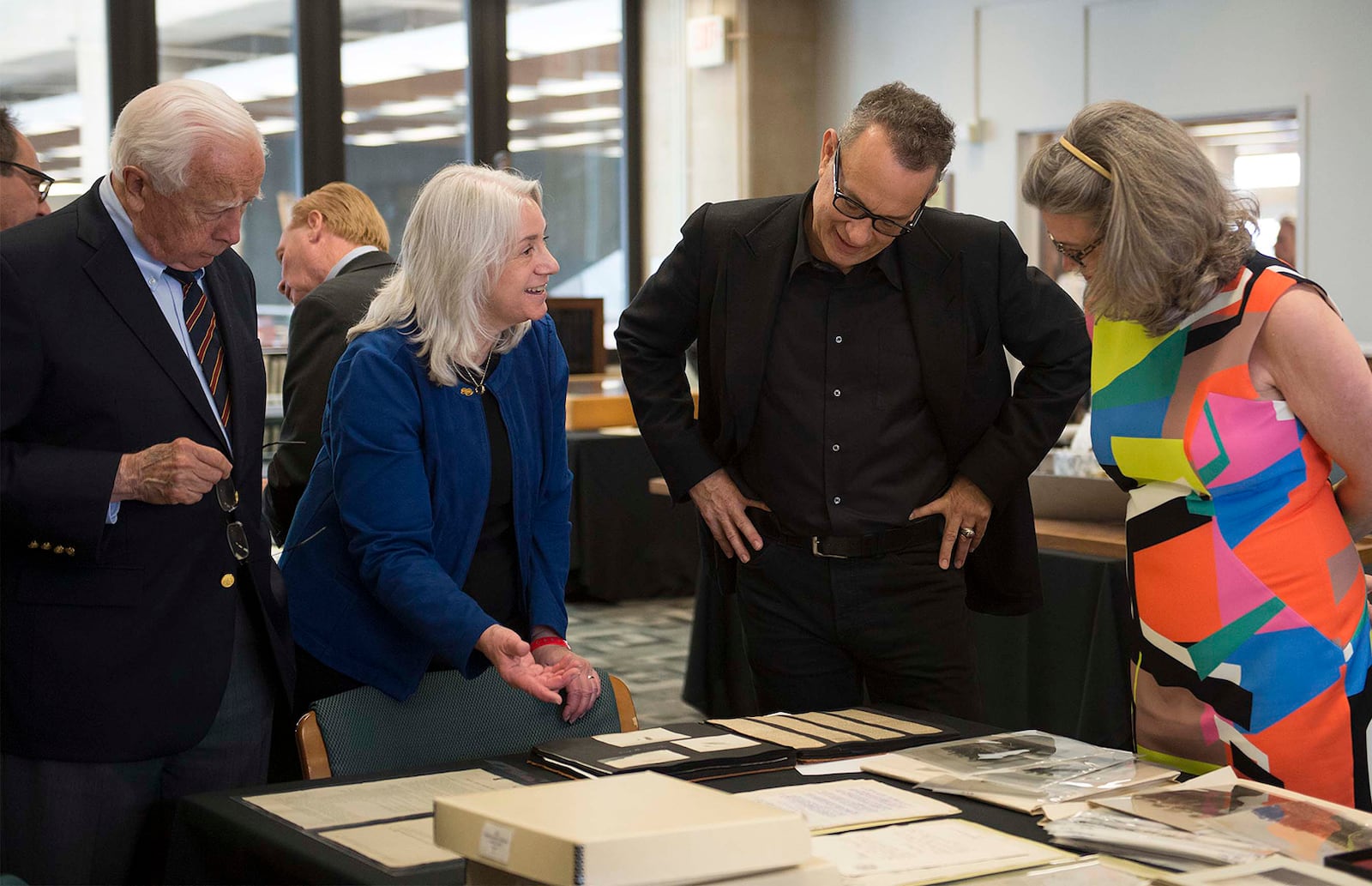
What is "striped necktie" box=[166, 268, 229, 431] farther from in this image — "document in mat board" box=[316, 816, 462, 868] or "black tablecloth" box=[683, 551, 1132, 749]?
"black tablecloth" box=[683, 551, 1132, 749]

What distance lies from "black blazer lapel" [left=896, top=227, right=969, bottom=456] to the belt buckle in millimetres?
280

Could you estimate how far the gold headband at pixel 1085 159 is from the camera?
1.75 meters

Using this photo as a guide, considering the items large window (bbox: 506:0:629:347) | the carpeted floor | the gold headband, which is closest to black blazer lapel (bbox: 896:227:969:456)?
the gold headband

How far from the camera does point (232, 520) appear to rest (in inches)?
74.0

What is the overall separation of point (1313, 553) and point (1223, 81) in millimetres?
6764

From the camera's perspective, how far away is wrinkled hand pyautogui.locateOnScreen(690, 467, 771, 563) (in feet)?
7.31

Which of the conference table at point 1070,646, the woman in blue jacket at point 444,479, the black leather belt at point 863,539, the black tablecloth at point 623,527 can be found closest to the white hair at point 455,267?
the woman in blue jacket at point 444,479

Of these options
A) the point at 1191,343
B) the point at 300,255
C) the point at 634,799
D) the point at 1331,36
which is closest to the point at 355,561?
the point at 634,799

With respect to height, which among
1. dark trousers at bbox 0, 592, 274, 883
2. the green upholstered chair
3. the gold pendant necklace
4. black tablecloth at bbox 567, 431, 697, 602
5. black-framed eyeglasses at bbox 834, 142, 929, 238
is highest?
black-framed eyeglasses at bbox 834, 142, 929, 238

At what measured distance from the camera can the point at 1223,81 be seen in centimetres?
775

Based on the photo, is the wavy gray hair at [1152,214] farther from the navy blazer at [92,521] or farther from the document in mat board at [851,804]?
the navy blazer at [92,521]

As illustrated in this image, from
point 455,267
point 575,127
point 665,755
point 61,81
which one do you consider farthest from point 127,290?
point 575,127

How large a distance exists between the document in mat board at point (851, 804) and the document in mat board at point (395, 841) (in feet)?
1.07

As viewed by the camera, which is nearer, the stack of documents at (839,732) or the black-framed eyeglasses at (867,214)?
the stack of documents at (839,732)
